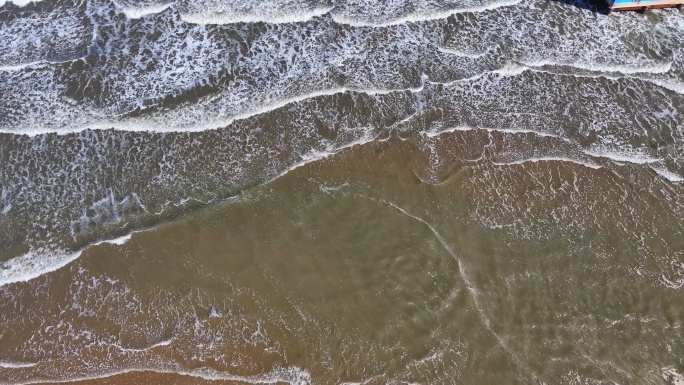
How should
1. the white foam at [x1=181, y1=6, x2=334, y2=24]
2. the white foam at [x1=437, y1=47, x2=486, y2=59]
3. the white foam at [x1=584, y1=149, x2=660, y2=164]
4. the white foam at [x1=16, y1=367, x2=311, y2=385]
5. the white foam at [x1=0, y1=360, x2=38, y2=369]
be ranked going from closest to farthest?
1. the white foam at [x1=16, y1=367, x2=311, y2=385]
2. the white foam at [x1=0, y1=360, x2=38, y2=369]
3. the white foam at [x1=584, y1=149, x2=660, y2=164]
4. the white foam at [x1=437, y1=47, x2=486, y2=59]
5. the white foam at [x1=181, y1=6, x2=334, y2=24]

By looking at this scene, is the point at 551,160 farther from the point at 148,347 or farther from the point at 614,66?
the point at 148,347

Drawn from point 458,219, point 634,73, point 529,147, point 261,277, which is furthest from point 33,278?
point 634,73

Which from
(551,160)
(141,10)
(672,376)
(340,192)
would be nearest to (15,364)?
(340,192)

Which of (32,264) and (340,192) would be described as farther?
(340,192)

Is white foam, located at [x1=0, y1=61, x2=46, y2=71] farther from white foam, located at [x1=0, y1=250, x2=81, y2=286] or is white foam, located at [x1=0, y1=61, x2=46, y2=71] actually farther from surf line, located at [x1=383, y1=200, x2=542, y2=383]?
surf line, located at [x1=383, y1=200, x2=542, y2=383]

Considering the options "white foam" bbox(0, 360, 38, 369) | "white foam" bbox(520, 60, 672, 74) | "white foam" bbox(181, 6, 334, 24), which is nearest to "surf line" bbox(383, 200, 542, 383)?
"white foam" bbox(520, 60, 672, 74)
